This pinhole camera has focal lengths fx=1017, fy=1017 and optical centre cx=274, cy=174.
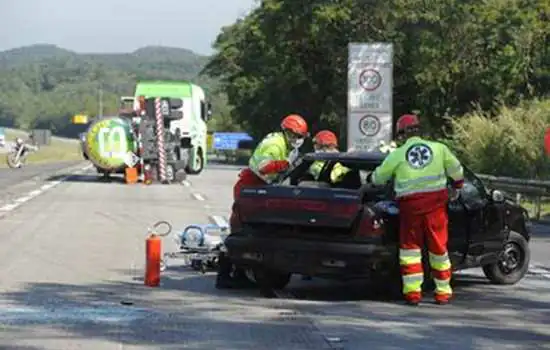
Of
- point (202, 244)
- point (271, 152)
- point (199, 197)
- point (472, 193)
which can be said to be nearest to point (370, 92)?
point (199, 197)

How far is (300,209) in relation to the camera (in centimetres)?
967

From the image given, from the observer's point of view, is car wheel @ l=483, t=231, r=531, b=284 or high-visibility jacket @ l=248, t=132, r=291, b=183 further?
car wheel @ l=483, t=231, r=531, b=284

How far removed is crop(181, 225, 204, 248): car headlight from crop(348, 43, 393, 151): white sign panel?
9.11 metres

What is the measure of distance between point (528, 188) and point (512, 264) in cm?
1118

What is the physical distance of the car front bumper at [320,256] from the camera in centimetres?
949

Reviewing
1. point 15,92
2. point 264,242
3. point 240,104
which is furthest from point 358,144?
point 15,92

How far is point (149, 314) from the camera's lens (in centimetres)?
901

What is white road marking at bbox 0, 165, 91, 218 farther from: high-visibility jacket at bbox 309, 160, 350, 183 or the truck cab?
high-visibility jacket at bbox 309, 160, 350, 183

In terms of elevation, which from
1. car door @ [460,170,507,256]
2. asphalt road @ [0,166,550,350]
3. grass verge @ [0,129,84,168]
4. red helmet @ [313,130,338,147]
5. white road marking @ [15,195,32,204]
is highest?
red helmet @ [313,130,338,147]

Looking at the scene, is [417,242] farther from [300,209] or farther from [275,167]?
[275,167]

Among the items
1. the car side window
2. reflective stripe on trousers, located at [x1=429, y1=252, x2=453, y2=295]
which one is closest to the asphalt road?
reflective stripe on trousers, located at [x1=429, y1=252, x2=453, y2=295]

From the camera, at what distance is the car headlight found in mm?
11688

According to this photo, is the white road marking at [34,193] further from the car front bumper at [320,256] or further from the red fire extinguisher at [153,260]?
the car front bumper at [320,256]

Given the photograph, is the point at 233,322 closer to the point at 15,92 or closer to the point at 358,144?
the point at 358,144
